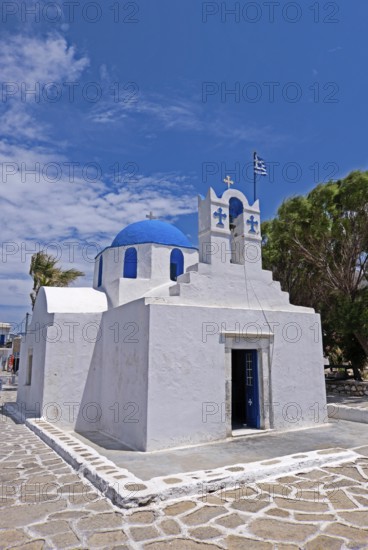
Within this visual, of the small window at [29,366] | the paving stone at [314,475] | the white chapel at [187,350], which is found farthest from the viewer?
the small window at [29,366]

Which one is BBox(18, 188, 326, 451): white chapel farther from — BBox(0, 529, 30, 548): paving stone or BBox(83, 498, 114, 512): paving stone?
BBox(0, 529, 30, 548): paving stone

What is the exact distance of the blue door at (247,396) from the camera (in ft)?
29.5

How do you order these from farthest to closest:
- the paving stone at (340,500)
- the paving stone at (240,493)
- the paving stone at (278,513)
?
the paving stone at (240,493)
the paving stone at (340,500)
the paving stone at (278,513)

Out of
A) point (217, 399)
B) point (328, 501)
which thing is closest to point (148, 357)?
point (217, 399)

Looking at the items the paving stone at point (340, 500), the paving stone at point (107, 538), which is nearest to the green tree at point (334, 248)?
the paving stone at point (340, 500)

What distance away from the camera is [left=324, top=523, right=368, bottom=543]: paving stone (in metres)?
3.79

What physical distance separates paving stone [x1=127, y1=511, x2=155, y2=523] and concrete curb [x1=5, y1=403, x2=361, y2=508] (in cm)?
13

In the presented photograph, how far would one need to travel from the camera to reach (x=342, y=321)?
1354 centimetres

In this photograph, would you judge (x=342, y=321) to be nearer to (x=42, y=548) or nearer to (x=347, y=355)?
(x=347, y=355)

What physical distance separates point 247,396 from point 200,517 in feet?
17.2

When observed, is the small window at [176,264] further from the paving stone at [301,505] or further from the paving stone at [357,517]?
the paving stone at [357,517]

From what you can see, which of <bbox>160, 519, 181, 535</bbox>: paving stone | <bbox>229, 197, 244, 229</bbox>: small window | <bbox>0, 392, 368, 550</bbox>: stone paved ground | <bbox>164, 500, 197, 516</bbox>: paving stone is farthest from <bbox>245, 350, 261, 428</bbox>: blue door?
<bbox>160, 519, 181, 535</bbox>: paving stone

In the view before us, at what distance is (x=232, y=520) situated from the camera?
4.17 meters

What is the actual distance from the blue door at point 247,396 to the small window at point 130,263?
12.9 feet
